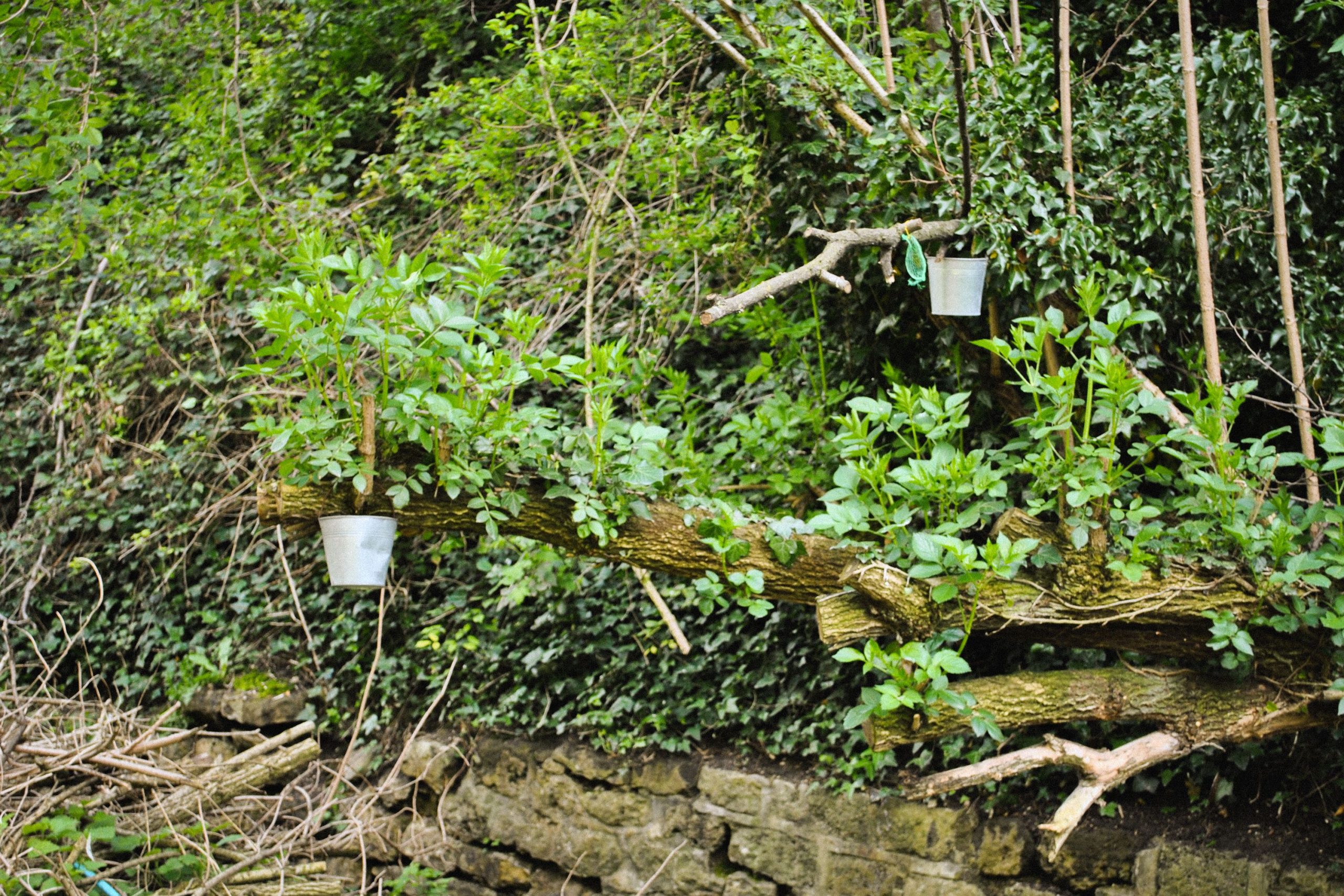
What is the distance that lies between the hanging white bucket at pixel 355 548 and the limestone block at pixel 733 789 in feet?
5.71

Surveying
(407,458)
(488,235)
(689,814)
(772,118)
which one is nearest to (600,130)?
(488,235)

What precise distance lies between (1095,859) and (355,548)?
2117 mm

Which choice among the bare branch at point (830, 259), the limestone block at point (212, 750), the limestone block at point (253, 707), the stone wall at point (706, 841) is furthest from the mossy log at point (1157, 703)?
the limestone block at point (212, 750)

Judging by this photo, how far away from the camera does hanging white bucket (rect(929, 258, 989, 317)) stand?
266 cm

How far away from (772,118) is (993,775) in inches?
76.0

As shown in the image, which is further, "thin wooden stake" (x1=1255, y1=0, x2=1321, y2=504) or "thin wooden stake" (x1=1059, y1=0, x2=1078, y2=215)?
"thin wooden stake" (x1=1059, y1=0, x2=1078, y2=215)

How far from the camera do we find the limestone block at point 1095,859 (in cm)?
294

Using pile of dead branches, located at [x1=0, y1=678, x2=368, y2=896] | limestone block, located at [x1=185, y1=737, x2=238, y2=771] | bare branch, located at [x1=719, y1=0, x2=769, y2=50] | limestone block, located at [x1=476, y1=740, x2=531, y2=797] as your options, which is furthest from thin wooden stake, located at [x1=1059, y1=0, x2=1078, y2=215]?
limestone block, located at [x1=185, y1=737, x2=238, y2=771]

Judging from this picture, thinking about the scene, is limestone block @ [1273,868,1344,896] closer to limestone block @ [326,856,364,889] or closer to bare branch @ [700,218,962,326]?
bare branch @ [700,218,962,326]

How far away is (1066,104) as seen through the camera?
2850 millimetres

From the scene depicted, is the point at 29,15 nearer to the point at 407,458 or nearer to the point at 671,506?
the point at 407,458

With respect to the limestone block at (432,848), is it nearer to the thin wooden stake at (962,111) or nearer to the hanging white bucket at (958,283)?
the hanging white bucket at (958,283)

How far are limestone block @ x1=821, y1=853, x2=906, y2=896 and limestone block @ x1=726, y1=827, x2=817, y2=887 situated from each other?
0.22ft

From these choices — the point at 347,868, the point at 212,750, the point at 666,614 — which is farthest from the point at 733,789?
the point at 212,750
